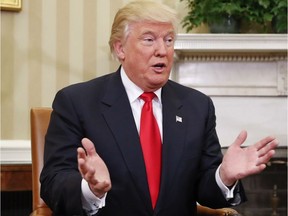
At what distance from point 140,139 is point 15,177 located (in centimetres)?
163

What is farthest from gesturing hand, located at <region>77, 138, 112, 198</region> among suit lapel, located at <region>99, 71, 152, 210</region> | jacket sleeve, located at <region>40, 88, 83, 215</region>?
suit lapel, located at <region>99, 71, 152, 210</region>

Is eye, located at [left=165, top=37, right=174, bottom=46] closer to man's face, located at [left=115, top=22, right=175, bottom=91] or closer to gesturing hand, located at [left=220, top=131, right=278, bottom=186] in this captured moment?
man's face, located at [left=115, top=22, right=175, bottom=91]

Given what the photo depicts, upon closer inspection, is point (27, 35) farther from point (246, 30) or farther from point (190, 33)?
point (246, 30)

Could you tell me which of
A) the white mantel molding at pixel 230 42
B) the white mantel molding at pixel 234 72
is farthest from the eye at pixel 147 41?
the white mantel molding at pixel 234 72

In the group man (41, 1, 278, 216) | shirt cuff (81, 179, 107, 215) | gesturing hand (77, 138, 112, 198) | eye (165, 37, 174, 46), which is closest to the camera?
gesturing hand (77, 138, 112, 198)

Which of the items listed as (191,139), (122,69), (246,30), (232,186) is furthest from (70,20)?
(232,186)

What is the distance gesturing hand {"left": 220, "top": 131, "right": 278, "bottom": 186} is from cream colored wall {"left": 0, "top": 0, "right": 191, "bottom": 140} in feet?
6.03

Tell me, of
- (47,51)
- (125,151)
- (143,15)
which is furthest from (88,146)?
(47,51)

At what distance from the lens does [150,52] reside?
1.98m

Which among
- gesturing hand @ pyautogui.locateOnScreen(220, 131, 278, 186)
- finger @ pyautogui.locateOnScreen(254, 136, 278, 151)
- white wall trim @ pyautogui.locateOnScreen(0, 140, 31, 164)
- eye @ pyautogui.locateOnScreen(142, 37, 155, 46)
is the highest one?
eye @ pyautogui.locateOnScreen(142, 37, 155, 46)

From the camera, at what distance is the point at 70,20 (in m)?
3.51

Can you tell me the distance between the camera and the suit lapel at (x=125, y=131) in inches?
74.6

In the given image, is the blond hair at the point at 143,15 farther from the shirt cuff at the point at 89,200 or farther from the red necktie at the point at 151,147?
the shirt cuff at the point at 89,200

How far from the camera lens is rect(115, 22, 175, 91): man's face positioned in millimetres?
1974
